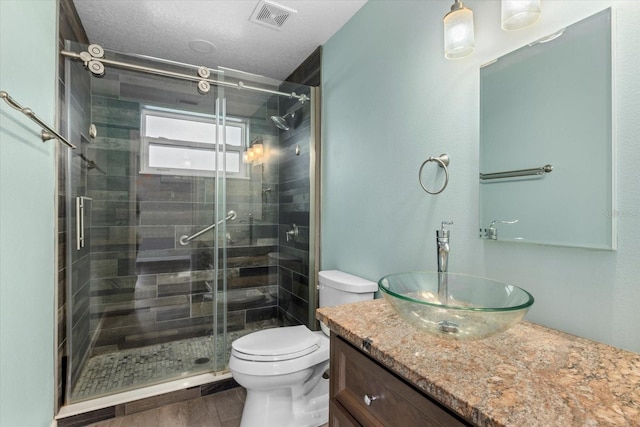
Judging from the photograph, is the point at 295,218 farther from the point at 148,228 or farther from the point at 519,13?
the point at 519,13

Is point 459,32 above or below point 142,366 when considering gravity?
above

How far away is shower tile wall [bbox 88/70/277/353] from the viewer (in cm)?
229

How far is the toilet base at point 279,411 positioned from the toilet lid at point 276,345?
0.74ft

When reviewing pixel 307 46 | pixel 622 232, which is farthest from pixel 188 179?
pixel 622 232

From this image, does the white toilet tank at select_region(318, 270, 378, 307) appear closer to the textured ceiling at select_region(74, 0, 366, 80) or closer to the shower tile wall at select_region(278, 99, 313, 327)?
the shower tile wall at select_region(278, 99, 313, 327)

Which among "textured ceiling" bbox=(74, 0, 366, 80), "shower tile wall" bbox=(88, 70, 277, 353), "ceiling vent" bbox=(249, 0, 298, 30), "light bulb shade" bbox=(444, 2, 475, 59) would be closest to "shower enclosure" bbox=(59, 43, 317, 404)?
"shower tile wall" bbox=(88, 70, 277, 353)

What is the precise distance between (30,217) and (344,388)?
1433 millimetres

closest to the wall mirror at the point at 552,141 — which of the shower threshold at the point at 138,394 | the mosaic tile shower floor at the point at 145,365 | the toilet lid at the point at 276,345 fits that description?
the toilet lid at the point at 276,345

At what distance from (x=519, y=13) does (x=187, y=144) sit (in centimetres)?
232

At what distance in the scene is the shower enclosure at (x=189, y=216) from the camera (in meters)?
2.20

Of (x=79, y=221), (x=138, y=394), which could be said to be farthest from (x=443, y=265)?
(x=79, y=221)

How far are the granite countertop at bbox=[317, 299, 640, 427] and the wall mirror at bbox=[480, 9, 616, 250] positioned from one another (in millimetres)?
305

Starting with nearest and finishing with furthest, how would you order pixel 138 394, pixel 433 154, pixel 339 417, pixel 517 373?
1. pixel 517 373
2. pixel 339 417
3. pixel 433 154
4. pixel 138 394

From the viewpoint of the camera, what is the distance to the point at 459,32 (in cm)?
114
